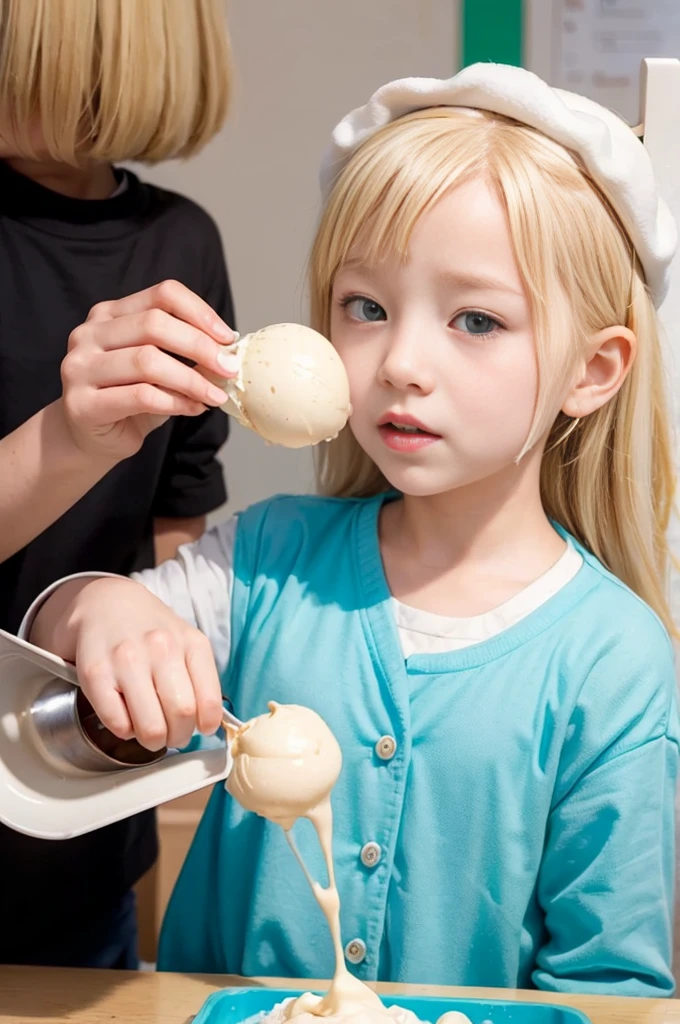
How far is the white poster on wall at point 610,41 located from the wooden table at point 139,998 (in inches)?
62.7

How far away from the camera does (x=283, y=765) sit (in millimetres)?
703

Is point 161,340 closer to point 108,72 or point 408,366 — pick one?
point 408,366

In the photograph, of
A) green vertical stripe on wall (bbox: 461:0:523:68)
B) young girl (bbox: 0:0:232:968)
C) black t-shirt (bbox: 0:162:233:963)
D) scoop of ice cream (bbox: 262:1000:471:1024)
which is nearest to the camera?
scoop of ice cream (bbox: 262:1000:471:1024)

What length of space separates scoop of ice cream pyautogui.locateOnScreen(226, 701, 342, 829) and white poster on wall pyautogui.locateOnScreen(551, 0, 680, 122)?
61.4 inches

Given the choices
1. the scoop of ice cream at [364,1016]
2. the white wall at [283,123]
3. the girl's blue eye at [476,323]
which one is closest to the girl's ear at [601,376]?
the girl's blue eye at [476,323]

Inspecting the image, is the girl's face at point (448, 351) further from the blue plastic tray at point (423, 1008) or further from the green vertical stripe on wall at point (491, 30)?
the green vertical stripe on wall at point (491, 30)

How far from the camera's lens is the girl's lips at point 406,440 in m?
0.85

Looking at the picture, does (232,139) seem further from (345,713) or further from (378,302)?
(345,713)

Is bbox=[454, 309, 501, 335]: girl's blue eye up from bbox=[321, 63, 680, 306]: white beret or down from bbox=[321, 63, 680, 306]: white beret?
down

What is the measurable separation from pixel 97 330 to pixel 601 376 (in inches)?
16.2

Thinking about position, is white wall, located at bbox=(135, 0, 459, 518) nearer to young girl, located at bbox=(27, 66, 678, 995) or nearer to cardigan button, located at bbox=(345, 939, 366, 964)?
young girl, located at bbox=(27, 66, 678, 995)

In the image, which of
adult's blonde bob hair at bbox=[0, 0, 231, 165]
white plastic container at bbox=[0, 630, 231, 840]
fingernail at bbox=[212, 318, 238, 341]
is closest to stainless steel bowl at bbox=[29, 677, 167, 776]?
white plastic container at bbox=[0, 630, 231, 840]

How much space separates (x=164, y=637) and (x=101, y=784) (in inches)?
4.0

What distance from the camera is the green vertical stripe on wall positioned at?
1938 mm
